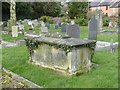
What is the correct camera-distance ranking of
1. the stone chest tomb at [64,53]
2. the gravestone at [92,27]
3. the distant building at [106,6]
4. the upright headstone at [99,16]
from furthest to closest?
the distant building at [106,6] < the upright headstone at [99,16] < the gravestone at [92,27] < the stone chest tomb at [64,53]

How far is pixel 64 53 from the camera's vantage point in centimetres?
503

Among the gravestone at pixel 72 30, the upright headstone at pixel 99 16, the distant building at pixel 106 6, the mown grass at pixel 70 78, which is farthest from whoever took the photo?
the distant building at pixel 106 6

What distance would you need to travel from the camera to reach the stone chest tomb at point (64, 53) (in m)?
4.93

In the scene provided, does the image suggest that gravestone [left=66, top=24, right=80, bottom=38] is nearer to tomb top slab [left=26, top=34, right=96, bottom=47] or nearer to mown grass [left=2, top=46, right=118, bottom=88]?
tomb top slab [left=26, top=34, right=96, bottom=47]

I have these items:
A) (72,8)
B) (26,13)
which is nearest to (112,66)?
(72,8)

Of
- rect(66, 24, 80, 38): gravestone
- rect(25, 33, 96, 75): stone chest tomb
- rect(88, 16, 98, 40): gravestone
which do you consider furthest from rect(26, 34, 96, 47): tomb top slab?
rect(88, 16, 98, 40): gravestone

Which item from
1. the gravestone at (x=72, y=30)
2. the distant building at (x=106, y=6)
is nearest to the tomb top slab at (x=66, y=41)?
the gravestone at (x=72, y=30)

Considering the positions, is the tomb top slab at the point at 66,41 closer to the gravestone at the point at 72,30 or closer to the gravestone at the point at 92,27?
the gravestone at the point at 72,30

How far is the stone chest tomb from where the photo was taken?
194 inches

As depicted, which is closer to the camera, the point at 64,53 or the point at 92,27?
the point at 64,53

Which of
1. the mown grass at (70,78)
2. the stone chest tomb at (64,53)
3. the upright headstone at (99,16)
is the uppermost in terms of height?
the upright headstone at (99,16)

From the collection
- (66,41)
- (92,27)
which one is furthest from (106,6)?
(66,41)

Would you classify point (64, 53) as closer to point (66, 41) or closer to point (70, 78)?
point (66, 41)

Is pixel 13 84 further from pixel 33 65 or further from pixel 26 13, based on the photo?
pixel 26 13
